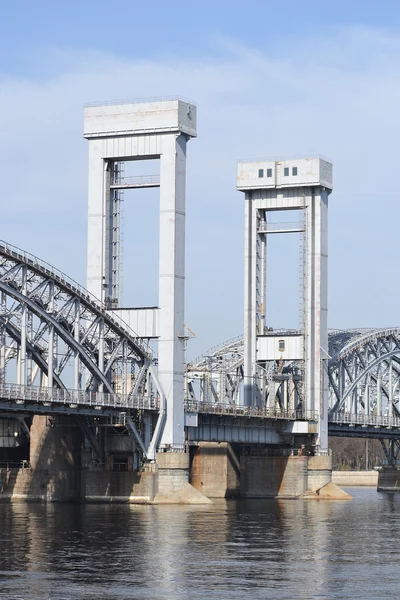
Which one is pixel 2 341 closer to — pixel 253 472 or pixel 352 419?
pixel 253 472

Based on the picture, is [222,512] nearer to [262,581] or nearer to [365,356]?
[262,581]

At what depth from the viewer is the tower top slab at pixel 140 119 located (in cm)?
13762

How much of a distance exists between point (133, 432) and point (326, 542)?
43381mm

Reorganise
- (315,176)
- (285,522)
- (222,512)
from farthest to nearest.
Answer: (315,176) → (222,512) → (285,522)

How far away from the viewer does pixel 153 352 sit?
5477 inches

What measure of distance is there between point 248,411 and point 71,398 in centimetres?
3732

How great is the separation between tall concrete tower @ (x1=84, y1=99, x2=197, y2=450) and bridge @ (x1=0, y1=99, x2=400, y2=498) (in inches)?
5.1

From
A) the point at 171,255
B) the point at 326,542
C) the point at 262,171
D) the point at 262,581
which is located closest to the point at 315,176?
the point at 262,171

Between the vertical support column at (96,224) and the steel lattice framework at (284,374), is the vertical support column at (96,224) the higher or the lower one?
the higher one

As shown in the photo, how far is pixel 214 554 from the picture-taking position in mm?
83875

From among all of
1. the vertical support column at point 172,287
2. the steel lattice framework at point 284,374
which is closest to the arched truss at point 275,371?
the steel lattice framework at point 284,374

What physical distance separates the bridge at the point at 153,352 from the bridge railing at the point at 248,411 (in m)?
0.23

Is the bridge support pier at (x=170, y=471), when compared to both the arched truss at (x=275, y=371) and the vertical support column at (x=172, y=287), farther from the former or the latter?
the arched truss at (x=275, y=371)

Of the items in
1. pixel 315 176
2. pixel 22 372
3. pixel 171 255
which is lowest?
pixel 22 372
